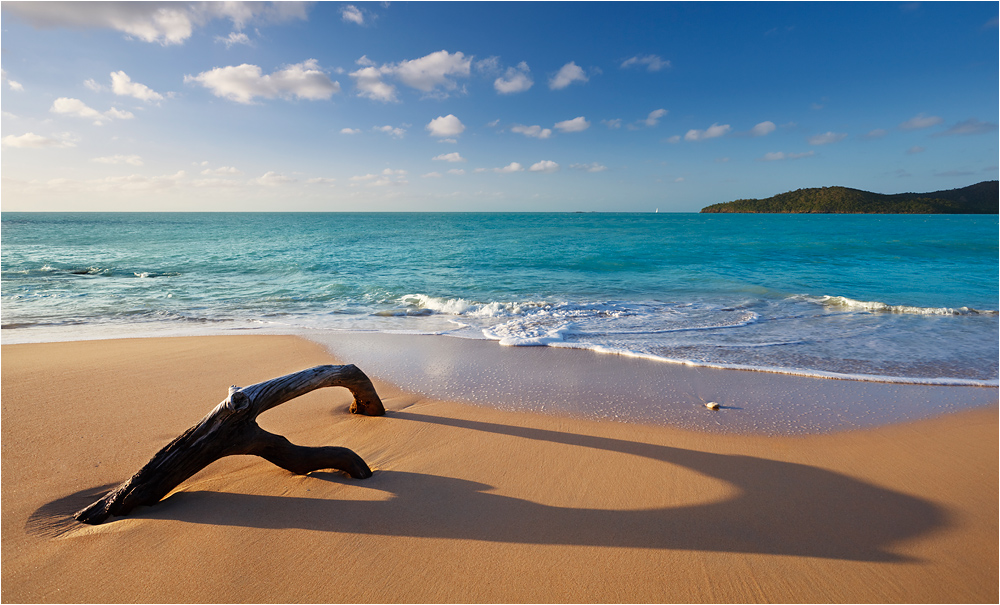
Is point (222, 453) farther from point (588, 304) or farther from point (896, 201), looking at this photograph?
point (896, 201)

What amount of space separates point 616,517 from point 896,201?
155 metres

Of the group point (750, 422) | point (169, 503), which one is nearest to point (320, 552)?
point (169, 503)

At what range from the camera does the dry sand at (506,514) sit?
2357 mm

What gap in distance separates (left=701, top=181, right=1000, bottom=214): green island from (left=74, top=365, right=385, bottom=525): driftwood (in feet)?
488

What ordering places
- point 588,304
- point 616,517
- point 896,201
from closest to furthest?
1. point 616,517
2. point 588,304
3. point 896,201

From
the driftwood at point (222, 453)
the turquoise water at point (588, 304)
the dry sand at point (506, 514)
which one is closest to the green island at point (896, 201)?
the turquoise water at point (588, 304)

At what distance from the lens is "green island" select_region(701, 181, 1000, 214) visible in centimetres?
11219

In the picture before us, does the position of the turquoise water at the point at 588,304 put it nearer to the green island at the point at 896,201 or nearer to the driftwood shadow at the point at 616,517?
the driftwood shadow at the point at 616,517

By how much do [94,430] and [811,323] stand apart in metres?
11.7

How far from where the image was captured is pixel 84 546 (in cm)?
245

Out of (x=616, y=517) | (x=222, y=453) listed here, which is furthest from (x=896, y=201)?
(x=222, y=453)

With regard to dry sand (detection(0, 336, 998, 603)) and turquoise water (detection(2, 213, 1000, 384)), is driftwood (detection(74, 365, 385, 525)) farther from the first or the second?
turquoise water (detection(2, 213, 1000, 384))

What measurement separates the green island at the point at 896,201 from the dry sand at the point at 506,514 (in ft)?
477

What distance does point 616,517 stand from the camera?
9.55ft
